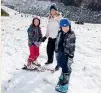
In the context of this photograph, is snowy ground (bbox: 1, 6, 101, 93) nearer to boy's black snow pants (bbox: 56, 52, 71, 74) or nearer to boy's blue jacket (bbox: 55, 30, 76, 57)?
boy's black snow pants (bbox: 56, 52, 71, 74)

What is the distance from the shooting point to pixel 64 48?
6680 mm

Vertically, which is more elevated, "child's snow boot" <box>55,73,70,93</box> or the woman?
the woman

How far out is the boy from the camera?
663 cm

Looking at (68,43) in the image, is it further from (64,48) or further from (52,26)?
(52,26)

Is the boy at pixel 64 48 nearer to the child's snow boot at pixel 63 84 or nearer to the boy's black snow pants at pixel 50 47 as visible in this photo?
the child's snow boot at pixel 63 84

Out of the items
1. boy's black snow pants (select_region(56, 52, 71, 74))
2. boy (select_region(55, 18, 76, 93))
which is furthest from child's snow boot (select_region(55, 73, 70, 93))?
boy's black snow pants (select_region(56, 52, 71, 74))

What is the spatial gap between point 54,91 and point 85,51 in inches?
181

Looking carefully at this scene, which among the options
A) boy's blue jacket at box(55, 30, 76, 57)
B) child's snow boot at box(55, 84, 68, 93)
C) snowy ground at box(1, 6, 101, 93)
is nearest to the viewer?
boy's blue jacket at box(55, 30, 76, 57)

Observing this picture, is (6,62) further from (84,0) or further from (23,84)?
(84,0)

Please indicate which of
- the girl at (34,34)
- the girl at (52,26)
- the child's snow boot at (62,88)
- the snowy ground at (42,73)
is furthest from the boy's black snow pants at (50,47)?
the child's snow boot at (62,88)

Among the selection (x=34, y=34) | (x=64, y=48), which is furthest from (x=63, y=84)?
(x=34, y=34)

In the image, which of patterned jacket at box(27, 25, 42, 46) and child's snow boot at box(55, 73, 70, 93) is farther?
patterned jacket at box(27, 25, 42, 46)

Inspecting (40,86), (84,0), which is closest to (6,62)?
(40,86)

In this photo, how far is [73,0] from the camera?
58.2 meters
